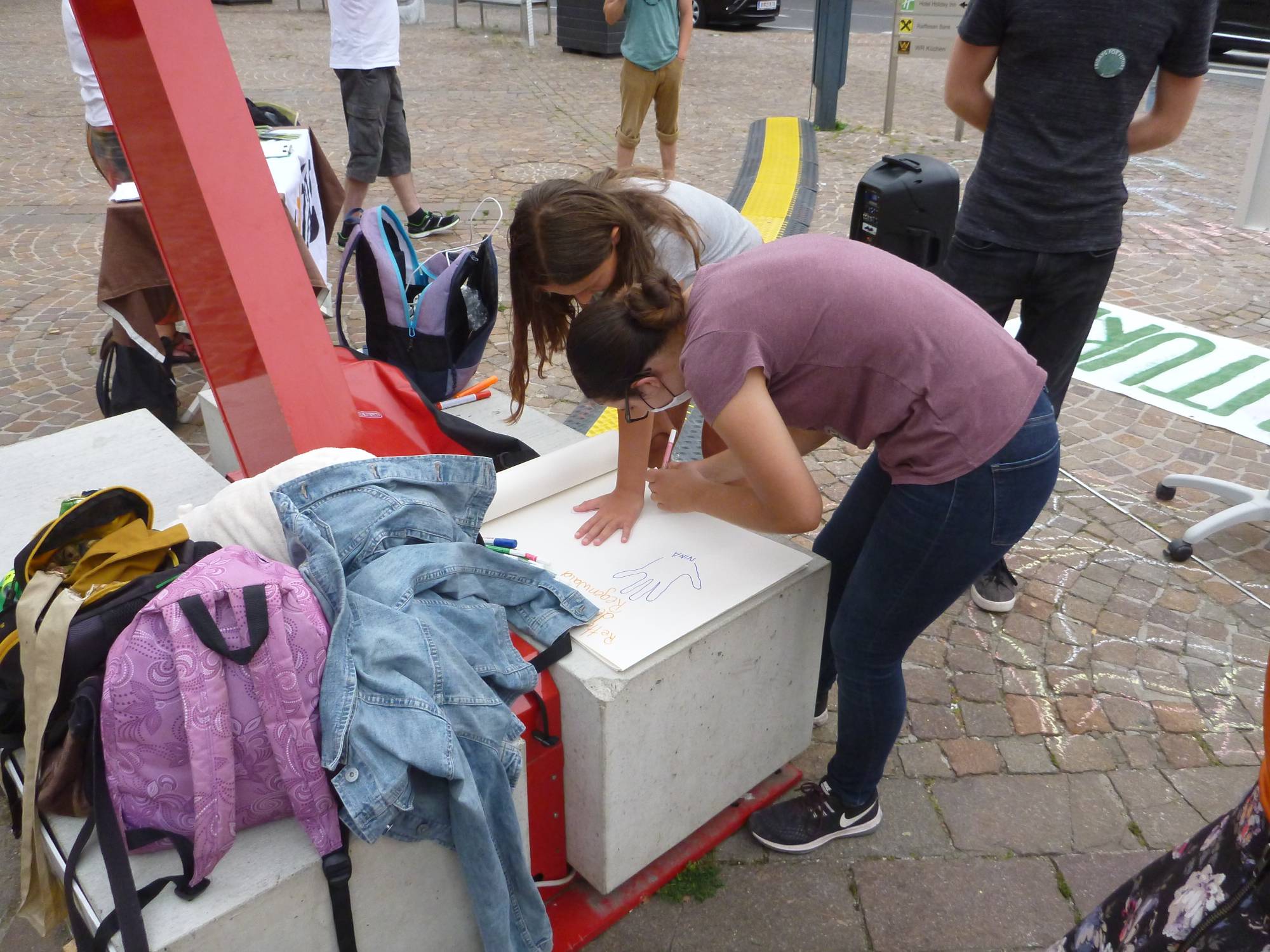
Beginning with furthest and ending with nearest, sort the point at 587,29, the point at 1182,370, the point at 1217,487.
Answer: the point at 587,29
the point at 1182,370
the point at 1217,487

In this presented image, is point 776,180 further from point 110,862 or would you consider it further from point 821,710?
point 110,862

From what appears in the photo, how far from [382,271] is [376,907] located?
2.08 m

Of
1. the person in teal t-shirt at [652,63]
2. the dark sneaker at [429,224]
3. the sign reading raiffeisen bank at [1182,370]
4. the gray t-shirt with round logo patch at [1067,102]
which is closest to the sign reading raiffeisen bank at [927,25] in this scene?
the person in teal t-shirt at [652,63]

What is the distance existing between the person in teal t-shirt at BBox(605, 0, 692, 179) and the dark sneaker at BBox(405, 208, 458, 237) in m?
1.20

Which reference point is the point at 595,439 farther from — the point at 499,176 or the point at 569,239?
the point at 499,176

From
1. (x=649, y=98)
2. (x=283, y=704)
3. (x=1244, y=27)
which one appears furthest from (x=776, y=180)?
(x=1244, y=27)

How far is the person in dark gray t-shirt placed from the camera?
8.25 feet

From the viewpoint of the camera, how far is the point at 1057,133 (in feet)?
8.68

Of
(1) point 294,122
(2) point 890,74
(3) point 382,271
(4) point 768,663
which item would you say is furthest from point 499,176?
(4) point 768,663

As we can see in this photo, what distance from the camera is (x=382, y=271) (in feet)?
10.8

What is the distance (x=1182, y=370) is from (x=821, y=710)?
10.0ft

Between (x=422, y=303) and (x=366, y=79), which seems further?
(x=366, y=79)

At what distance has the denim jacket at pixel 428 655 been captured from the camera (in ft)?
5.34

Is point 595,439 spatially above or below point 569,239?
below
